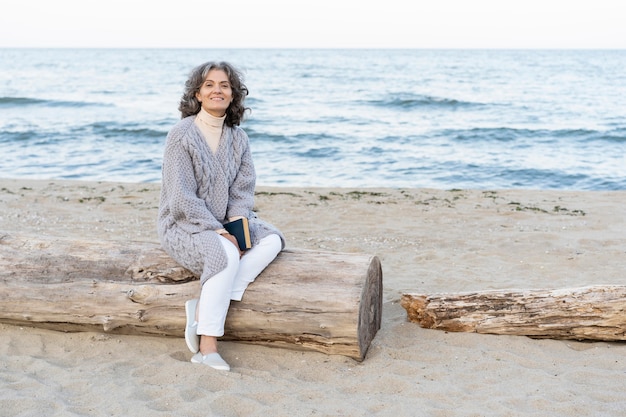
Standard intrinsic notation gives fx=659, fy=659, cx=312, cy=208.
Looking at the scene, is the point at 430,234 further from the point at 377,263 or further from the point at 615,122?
the point at 615,122

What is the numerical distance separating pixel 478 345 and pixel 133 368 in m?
2.24

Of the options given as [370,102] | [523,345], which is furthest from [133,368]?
[370,102]

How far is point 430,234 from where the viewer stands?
25.6ft

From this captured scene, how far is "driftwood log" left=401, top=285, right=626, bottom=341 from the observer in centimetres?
443

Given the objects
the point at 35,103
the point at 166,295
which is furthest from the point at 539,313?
the point at 35,103

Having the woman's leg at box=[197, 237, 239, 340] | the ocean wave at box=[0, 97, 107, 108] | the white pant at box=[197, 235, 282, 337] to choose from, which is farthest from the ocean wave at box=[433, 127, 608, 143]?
the woman's leg at box=[197, 237, 239, 340]

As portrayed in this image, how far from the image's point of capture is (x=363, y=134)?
Answer: 818 inches

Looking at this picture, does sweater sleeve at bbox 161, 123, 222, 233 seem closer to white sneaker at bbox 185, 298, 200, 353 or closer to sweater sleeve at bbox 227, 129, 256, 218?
sweater sleeve at bbox 227, 129, 256, 218

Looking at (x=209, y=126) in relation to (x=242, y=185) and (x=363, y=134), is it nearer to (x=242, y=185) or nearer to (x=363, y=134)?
(x=242, y=185)

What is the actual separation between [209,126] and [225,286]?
1.11 meters

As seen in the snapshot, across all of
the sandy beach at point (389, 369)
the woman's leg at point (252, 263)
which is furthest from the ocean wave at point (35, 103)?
the woman's leg at point (252, 263)

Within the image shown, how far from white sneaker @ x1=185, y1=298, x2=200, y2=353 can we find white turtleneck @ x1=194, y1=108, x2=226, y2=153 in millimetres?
1033

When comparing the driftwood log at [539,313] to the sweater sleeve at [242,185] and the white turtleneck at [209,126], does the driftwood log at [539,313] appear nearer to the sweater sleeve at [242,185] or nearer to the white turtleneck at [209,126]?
the sweater sleeve at [242,185]

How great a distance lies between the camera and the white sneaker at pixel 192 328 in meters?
4.07
